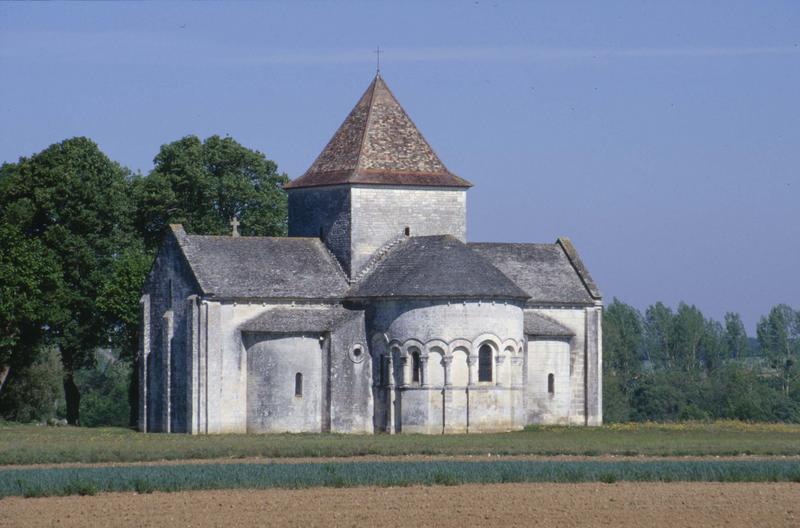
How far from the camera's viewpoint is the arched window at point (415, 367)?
218ft

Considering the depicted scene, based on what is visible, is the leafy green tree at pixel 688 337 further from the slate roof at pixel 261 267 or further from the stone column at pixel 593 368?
the slate roof at pixel 261 267

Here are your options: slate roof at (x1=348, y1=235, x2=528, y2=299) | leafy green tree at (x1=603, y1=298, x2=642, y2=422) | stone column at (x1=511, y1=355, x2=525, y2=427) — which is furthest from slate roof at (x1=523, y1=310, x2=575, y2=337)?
leafy green tree at (x1=603, y1=298, x2=642, y2=422)

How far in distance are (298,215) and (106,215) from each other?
11.9 meters

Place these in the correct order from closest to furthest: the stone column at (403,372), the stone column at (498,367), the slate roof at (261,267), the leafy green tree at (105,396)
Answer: the stone column at (403,372) < the stone column at (498,367) < the slate roof at (261,267) < the leafy green tree at (105,396)

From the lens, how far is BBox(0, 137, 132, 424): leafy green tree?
3113 inches

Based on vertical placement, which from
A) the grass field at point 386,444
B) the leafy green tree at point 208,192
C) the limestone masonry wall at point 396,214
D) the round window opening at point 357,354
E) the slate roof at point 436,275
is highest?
the leafy green tree at point 208,192

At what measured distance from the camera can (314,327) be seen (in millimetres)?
66875

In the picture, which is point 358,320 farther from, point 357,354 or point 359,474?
point 359,474

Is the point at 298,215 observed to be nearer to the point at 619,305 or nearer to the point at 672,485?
the point at 672,485

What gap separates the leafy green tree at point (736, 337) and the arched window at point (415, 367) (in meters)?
77.7

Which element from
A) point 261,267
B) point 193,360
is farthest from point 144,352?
point 261,267

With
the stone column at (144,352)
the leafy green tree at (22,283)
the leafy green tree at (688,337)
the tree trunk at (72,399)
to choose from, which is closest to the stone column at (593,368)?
the stone column at (144,352)

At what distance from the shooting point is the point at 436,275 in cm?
6644

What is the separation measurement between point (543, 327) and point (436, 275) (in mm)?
7294
